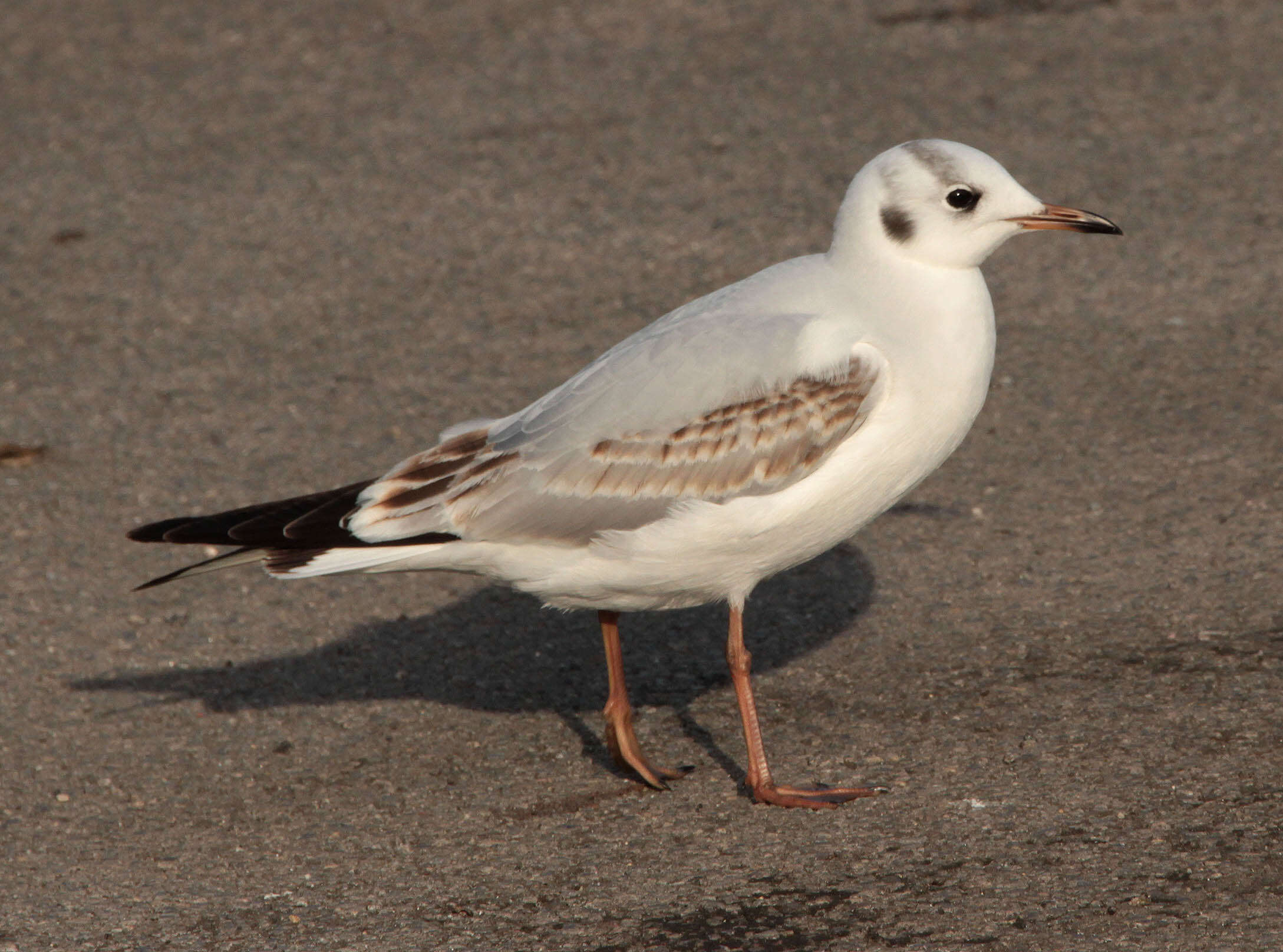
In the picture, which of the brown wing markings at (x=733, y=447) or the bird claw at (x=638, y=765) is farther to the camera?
the bird claw at (x=638, y=765)

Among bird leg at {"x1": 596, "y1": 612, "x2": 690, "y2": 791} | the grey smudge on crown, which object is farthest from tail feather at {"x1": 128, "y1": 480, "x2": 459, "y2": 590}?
the grey smudge on crown

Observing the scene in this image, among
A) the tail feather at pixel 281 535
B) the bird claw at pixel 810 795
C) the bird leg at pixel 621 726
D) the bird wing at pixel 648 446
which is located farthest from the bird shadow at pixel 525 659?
the bird wing at pixel 648 446

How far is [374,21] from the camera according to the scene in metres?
11.4

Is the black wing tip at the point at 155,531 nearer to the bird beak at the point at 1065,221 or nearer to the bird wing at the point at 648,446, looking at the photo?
the bird wing at the point at 648,446

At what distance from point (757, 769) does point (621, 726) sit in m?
0.47

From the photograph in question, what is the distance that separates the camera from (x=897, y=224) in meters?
4.93

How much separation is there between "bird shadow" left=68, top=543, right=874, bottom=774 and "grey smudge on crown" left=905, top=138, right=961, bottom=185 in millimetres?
1660

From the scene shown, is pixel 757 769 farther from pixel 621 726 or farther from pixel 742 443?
pixel 742 443

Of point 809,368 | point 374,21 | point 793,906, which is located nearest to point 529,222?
point 374,21

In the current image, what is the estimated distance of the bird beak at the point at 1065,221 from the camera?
4.95 metres

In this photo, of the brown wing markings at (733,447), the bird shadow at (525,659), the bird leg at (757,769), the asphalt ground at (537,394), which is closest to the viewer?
the asphalt ground at (537,394)

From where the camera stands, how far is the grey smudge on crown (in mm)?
4879

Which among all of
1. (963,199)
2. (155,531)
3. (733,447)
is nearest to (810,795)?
(733,447)

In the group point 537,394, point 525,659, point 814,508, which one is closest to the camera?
point 814,508
